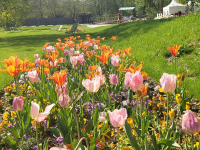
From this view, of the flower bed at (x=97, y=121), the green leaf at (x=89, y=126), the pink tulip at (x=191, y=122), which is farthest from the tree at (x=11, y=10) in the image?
the pink tulip at (x=191, y=122)

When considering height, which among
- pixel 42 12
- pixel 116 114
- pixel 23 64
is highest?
pixel 42 12

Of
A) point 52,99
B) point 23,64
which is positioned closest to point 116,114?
point 23,64

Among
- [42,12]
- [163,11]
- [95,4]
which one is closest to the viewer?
[163,11]

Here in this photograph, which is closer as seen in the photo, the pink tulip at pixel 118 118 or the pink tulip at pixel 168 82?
the pink tulip at pixel 118 118

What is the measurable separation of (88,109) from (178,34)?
194 inches

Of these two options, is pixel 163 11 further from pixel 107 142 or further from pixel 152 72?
pixel 107 142

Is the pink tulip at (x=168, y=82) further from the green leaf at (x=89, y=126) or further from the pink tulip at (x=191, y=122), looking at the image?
the green leaf at (x=89, y=126)

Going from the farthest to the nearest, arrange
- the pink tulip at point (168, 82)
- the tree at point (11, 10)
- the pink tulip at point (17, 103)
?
1. the tree at point (11, 10)
2. the pink tulip at point (17, 103)
3. the pink tulip at point (168, 82)

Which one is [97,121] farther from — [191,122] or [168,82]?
[191,122]

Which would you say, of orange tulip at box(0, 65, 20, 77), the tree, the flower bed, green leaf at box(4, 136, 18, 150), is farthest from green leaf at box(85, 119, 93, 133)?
the tree

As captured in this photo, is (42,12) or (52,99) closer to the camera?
(52,99)

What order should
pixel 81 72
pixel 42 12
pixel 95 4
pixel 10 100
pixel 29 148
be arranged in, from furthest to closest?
1. pixel 95 4
2. pixel 42 12
3. pixel 81 72
4. pixel 10 100
5. pixel 29 148

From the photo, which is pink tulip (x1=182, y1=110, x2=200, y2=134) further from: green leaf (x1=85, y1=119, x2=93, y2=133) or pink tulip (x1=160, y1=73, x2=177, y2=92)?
green leaf (x1=85, y1=119, x2=93, y2=133)

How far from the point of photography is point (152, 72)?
4.31m
